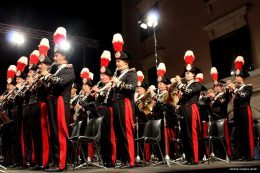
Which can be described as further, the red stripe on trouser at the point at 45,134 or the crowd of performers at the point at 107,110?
the red stripe on trouser at the point at 45,134

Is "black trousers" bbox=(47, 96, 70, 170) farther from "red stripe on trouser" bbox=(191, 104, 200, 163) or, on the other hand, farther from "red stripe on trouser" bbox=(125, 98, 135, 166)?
"red stripe on trouser" bbox=(191, 104, 200, 163)

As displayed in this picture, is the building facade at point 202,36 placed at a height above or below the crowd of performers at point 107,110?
above

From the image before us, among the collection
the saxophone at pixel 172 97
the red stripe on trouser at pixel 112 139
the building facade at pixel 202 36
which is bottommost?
the red stripe on trouser at pixel 112 139

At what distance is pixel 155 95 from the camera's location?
7.40 metres

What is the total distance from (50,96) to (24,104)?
4.80 ft

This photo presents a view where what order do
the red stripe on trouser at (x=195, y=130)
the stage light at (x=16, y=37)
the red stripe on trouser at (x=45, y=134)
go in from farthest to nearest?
the stage light at (x=16, y=37) < the red stripe on trouser at (x=195, y=130) < the red stripe on trouser at (x=45, y=134)

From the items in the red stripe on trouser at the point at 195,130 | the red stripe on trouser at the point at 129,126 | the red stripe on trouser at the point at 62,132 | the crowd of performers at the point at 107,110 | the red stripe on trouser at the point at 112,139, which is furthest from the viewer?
the red stripe on trouser at the point at 195,130

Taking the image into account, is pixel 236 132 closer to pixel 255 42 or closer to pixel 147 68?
pixel 255 42

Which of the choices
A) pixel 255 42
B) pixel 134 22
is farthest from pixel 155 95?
pixel 134 22

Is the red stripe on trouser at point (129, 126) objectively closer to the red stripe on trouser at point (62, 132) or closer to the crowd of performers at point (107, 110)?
the crowd of performers at point (107, 110)

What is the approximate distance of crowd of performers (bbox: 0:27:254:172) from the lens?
5012mm

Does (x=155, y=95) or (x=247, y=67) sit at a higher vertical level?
(x=247, y=67)

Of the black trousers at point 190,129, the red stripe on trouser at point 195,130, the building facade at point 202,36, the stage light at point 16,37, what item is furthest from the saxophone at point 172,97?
the stage light at point 16,37

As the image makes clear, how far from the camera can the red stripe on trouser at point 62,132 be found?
4704 mm
